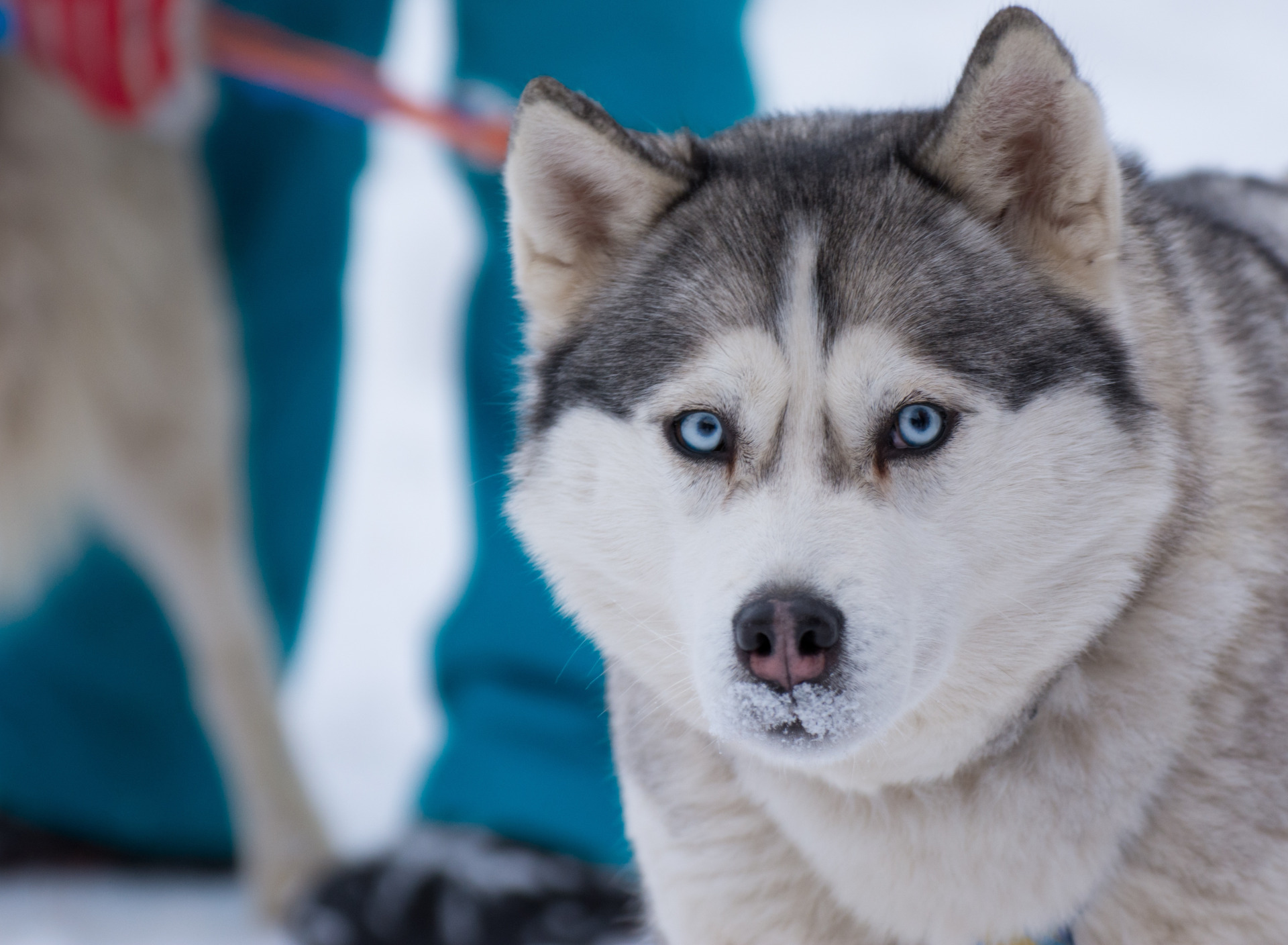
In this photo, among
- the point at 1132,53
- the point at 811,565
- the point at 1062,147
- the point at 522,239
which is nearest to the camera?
the point at 811,565

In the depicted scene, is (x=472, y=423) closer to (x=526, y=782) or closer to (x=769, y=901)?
(x=526, y=782)

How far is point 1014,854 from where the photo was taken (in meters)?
1.22

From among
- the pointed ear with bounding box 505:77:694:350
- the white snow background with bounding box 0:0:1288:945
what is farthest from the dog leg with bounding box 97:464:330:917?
the pointed ear with bounding box 505:77:694:350

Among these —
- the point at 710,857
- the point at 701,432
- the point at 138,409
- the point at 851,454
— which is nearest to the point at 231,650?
the point at 138,409

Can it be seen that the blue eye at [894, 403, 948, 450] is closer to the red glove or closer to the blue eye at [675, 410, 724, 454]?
the blue eye at [675, 410, 724, 454]

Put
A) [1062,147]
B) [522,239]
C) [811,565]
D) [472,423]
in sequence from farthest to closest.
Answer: [472,423], [522,239], [1062,147], [811,565]

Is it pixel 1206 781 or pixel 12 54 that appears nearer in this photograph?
pixel 1206 781

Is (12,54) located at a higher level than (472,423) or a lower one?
higher

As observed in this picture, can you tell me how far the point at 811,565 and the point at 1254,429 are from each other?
54 centimetres

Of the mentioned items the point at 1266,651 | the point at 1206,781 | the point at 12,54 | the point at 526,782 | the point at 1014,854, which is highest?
the point at 12,54

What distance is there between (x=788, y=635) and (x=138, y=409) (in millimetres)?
1910

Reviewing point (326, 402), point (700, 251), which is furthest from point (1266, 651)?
point (326, 402)

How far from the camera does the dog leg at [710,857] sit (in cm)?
132

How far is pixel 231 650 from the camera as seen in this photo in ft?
8.79
